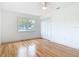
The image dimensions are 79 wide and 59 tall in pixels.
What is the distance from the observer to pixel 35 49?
189 centimetres

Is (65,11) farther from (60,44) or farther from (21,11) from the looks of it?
(21,11)

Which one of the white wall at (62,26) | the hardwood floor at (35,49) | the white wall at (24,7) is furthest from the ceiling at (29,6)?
the hardwood floor at (35,49)

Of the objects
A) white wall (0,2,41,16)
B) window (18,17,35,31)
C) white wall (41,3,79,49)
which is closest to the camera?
white wall (0,2,41,16)

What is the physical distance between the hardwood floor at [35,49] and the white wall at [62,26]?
13 centimetres

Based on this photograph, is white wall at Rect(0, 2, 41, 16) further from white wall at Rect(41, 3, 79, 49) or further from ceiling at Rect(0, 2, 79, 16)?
white wall at Rect(41, 3, 79, 49)

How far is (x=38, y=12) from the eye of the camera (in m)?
1.84

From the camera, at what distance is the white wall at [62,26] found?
77.1 inches

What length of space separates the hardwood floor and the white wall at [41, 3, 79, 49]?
5.1 inches

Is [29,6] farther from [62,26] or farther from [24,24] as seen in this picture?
[62,26]

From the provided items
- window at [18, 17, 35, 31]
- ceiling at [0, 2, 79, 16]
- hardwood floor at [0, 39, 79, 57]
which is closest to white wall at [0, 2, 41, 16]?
ceiling at [0, 2, 79, 16]

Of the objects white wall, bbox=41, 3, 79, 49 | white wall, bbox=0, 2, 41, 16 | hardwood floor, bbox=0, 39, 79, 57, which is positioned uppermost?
white wall, bbox=0, 2, 41, 16

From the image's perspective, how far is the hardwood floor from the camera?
1710mm

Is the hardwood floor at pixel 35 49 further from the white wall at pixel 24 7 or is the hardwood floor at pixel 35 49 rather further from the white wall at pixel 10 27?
the white wall at pixel 24 7

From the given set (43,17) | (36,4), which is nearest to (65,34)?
(43,17)
